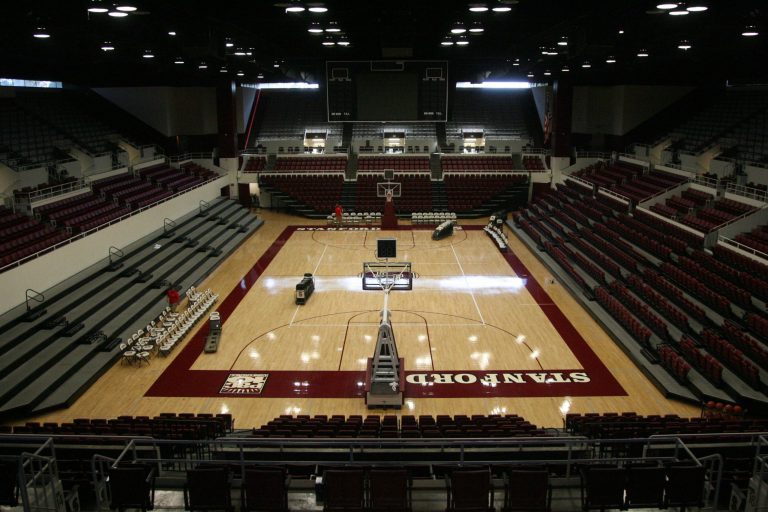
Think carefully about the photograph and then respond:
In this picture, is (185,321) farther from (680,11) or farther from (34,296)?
(680,11)

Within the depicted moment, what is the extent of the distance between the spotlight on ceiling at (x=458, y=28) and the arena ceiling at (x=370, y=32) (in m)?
0.17

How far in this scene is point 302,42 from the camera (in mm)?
21141

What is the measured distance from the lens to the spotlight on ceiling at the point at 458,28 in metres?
16.6

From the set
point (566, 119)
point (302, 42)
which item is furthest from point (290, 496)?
point (566, 119)

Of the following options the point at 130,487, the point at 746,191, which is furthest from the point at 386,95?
the point at 130,487

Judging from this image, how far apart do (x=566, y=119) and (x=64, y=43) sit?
26.1 meters

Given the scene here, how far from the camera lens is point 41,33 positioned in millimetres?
14320

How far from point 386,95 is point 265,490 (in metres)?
28.9

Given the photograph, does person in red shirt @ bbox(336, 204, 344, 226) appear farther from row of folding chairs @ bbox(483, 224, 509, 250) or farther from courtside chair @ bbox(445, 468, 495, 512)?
courtside chair @ bbox(445, 468, 495, 512)

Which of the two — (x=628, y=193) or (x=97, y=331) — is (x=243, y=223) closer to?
(x=97, y=331)

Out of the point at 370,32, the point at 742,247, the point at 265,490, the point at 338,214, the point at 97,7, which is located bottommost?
the point at 265,490

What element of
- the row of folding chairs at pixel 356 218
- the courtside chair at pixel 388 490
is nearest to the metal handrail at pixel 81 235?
the row of folding chairs at pixel 356 218

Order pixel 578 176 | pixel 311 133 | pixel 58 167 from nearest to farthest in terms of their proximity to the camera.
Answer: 1. pixel 58 167
2. pixel 578 176
3. pixel 311 133

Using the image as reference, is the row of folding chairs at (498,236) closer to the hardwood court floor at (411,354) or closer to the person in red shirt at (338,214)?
the hardwood court floor at (411,354)
